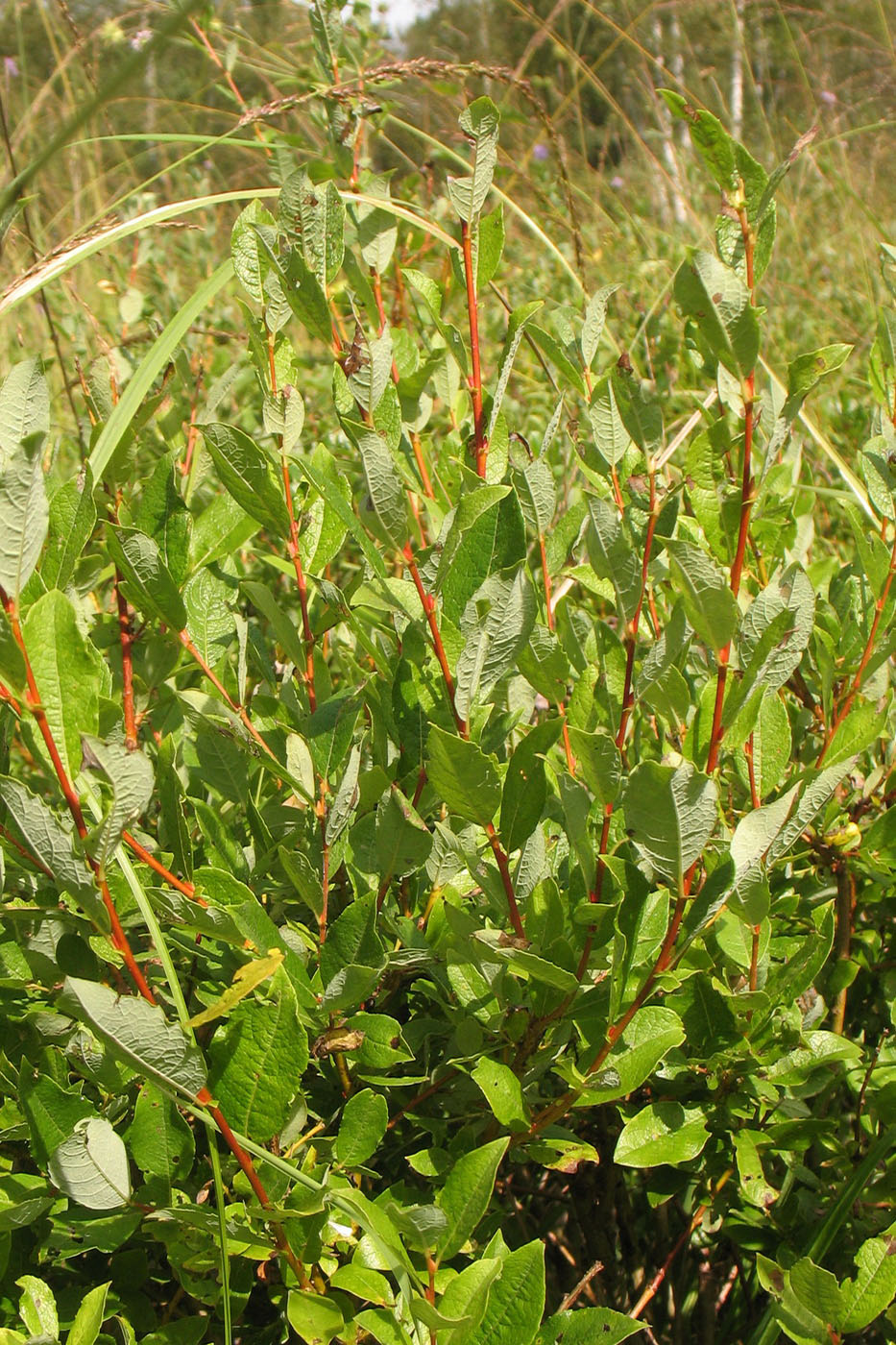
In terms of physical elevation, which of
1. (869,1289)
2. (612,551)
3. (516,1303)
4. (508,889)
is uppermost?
(612,551)

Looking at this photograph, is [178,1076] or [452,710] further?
[452,710]

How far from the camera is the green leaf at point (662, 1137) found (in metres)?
0.89

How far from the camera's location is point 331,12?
1.25 m

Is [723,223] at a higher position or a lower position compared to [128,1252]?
higher

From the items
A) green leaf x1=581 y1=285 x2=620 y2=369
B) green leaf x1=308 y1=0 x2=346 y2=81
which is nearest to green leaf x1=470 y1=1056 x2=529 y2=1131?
green leaf x1=581 y1=285 x2=620 y2=369

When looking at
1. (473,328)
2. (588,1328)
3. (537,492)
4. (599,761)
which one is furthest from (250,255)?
(588,1328)

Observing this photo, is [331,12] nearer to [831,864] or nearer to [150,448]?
[831,864]

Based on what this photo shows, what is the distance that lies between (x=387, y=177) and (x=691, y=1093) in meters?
0.98

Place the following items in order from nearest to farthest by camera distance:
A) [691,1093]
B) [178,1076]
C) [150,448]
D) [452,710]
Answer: [178,1076]
[452,710]
[691,1093]
[150,448]

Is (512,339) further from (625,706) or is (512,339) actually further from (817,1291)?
(817,1291)

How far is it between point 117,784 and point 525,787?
0.29 meters

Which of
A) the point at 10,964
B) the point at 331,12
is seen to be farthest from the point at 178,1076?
the point at 331,12

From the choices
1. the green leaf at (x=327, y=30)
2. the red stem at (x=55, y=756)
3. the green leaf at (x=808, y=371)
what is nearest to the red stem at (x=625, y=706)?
the green leaf at (x=808, y=371)

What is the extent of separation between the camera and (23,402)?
A: 2.52 ft
